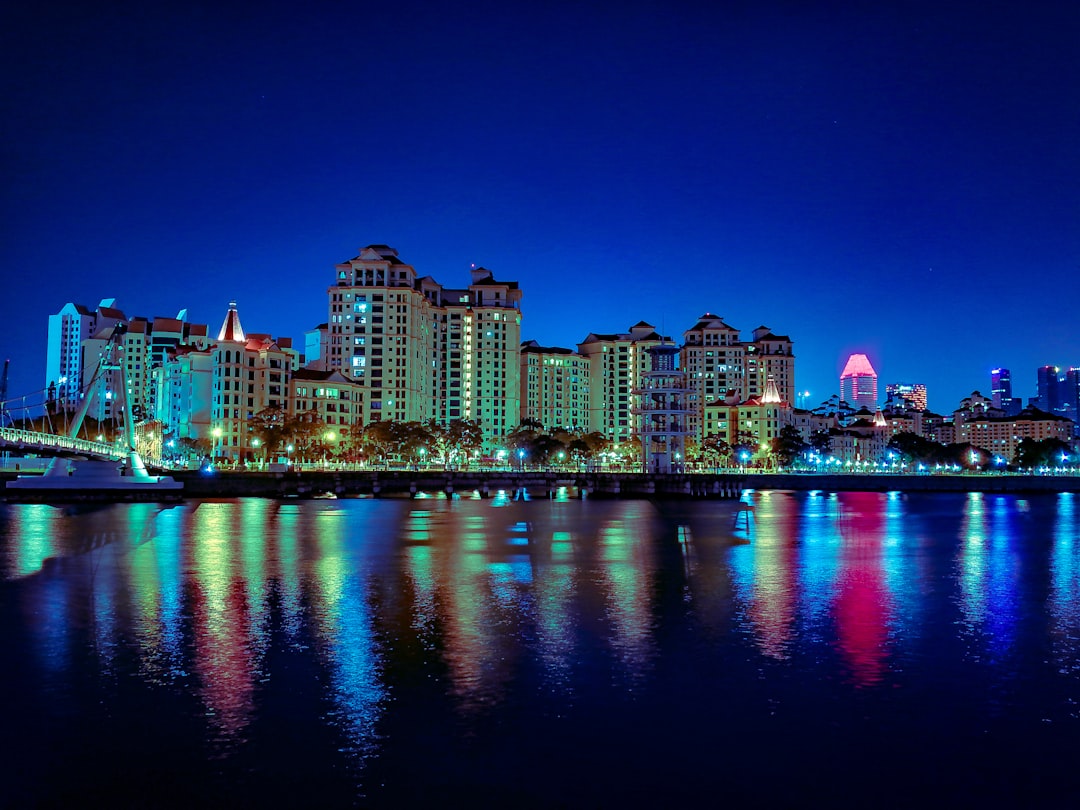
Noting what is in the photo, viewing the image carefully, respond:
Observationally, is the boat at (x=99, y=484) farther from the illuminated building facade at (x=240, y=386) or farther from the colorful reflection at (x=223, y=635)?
the illuminated building facade at (x=240, y=386)

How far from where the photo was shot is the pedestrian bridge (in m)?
89.7

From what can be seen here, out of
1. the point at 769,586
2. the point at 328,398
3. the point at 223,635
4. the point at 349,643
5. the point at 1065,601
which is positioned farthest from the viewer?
the point at 328,398

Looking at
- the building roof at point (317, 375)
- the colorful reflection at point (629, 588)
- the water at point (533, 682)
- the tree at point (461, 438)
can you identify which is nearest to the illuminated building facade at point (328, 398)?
the building roof at point (317, 375)

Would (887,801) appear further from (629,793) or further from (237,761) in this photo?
(237,761)

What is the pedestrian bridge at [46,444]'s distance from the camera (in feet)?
294

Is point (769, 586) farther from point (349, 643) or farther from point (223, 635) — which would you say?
point (223, 635)

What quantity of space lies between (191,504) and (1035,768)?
95.1 metres

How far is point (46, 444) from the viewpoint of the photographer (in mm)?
92312

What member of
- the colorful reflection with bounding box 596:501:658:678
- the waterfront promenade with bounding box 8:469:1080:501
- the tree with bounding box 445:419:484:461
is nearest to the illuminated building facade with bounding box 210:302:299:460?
the tree with bounding box 445:419:484:461

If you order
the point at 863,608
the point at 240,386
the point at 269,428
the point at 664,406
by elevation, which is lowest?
the point at 863,608

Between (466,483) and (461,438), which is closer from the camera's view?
(466,483)

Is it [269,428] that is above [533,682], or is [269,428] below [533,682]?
above

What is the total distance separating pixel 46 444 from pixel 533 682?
84830 millimetres

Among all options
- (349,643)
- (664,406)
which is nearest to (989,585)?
(349,643)
